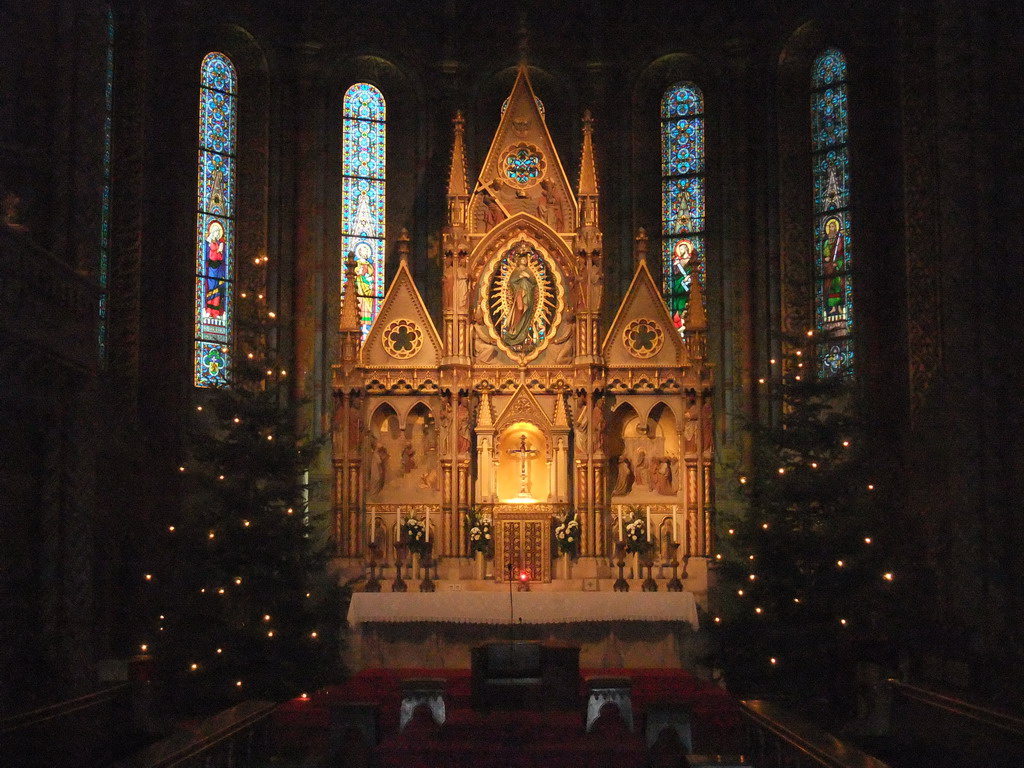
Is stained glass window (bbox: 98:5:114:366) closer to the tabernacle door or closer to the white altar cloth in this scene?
the white altar cloth

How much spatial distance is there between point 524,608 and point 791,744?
10.7 meters

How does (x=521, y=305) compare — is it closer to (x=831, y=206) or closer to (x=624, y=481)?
(x=624, y=481)

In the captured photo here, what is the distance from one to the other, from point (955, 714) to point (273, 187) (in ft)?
60.7

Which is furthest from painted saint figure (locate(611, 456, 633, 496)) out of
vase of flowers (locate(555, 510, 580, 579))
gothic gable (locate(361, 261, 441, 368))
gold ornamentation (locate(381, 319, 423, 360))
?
gold ornamentation (locate(381, 319, 423, 360))

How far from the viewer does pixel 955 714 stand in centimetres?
995

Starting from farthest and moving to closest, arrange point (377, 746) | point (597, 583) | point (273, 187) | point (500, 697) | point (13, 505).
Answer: point (273, 187)
point (597, 583)
point (500, 697)
point (13, 505)
point (377, 746)

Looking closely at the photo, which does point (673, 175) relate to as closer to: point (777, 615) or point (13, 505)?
point (777, 615)

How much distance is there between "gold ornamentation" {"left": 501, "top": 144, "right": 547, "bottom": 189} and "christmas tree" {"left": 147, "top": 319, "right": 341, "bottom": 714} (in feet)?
18.7

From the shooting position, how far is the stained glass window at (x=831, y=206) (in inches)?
965

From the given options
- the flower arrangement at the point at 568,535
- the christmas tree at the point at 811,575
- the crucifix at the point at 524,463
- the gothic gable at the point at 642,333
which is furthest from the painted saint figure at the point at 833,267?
the flower arrangement at the point at 568,535

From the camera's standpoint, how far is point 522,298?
75.0ft

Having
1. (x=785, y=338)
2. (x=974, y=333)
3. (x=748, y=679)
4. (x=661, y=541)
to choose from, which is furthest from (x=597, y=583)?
(x=974, y=333)

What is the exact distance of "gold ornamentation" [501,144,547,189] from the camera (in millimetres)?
23109

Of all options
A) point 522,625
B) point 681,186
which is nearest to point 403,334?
point 522,625
